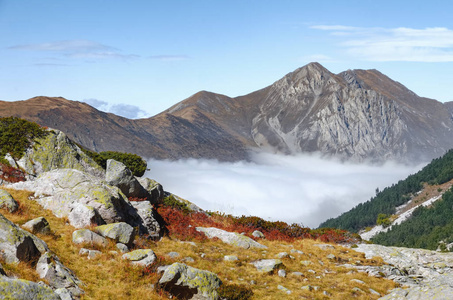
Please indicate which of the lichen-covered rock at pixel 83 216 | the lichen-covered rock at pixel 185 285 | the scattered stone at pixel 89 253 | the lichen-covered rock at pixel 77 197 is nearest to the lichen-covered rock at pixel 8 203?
the lichen-covered rock at pixel 77 197

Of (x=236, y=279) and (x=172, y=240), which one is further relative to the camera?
(x=172, y=240)

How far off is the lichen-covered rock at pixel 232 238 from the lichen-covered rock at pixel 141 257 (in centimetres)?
823

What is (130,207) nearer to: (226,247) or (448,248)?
(226,247)

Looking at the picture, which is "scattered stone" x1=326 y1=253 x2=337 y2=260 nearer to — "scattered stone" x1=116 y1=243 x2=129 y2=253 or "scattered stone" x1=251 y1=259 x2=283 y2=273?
"scattered stone" x1=251 y1=259 x2=283 y2=273

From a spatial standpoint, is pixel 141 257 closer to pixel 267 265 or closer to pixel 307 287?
pixel 267 265

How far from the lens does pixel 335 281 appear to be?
1792 centimetres

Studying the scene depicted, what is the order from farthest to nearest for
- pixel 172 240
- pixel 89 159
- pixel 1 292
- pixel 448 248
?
pixel 448 248
pixel 89 159
pixel 172 240
pixel 1 292

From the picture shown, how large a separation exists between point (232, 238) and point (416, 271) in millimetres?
11220

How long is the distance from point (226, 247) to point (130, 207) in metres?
6.41

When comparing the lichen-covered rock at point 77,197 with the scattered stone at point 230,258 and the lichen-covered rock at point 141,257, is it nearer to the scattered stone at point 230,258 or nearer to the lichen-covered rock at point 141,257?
the lichen-covered rock at point 141,257

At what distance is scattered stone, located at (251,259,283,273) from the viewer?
18.1 metres

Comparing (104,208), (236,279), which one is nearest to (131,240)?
(104,208)

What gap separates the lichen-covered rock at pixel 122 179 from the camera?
26.5m

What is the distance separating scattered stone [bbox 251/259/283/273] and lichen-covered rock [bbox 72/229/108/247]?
799 cm
